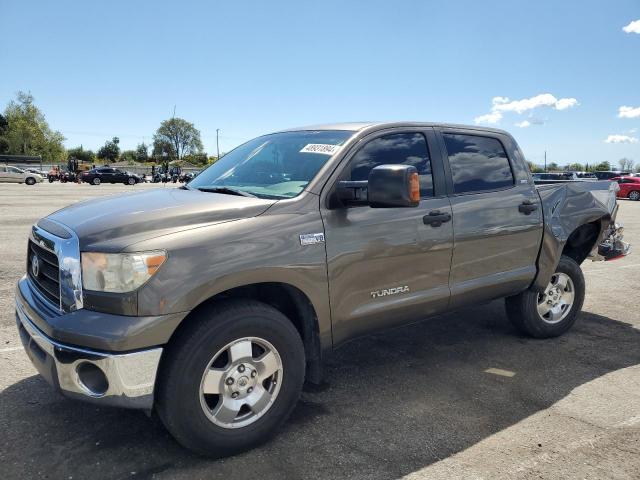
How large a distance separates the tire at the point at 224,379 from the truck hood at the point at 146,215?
48 centimetres

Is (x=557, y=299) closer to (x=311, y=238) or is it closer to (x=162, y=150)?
(x=311, y=238)

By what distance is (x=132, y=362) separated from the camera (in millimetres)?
2504

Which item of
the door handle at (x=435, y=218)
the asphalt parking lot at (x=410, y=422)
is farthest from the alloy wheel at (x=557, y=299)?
the door handle at (x=435, y=218)

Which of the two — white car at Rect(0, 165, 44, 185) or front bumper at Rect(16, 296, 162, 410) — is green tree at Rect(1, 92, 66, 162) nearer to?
white car at Rect(0, 165, 44, 185)

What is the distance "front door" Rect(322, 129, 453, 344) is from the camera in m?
3.22

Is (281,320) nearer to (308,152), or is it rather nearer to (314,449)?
(314,449)

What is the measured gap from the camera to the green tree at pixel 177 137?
141250mm

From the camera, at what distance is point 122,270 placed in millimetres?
2537

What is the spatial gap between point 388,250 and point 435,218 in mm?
512

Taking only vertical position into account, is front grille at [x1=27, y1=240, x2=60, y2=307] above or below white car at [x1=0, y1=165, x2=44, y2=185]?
below

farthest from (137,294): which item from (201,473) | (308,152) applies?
(308,152)

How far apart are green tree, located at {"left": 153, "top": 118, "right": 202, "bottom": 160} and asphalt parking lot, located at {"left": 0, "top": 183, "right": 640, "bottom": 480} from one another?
141513 millimetres

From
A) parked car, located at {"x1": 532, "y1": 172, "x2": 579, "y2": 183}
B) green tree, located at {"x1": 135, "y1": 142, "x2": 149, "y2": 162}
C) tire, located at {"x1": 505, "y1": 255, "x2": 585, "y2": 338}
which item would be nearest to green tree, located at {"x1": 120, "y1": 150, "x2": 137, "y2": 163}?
green tree, located at {"x1": 135, "y1": 142, "x2": 149, "y2": 162}

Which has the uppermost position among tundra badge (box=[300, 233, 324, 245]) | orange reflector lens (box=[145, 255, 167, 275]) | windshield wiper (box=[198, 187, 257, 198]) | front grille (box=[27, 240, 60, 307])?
windshield wiper (box=[198, 187, 257, 198])
